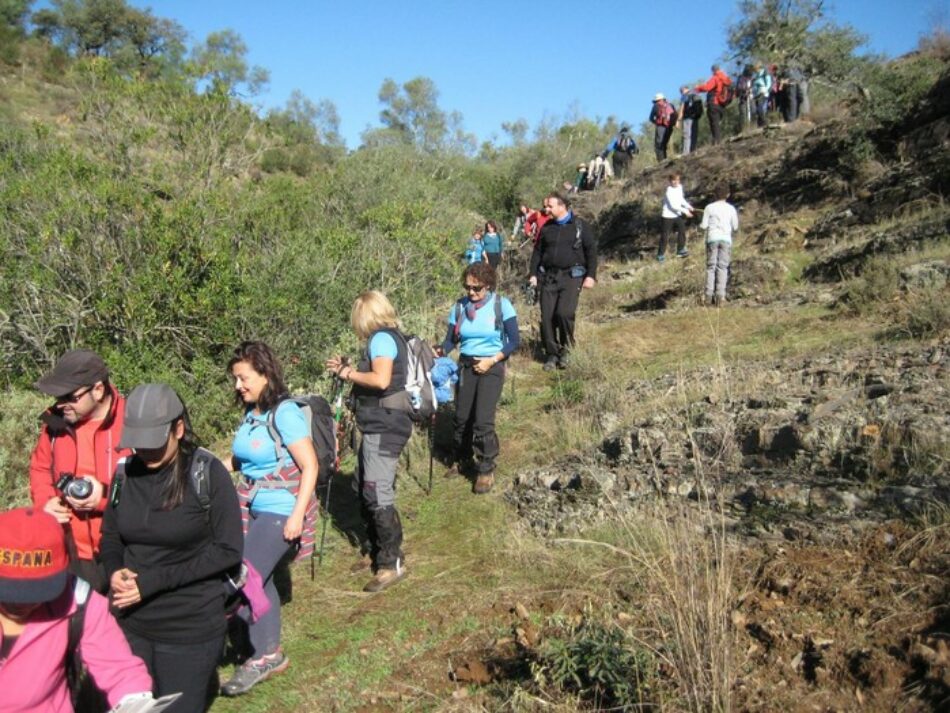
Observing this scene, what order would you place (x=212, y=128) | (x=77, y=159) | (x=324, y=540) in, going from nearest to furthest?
(x=324, y=540)
(x=77, y=159)
(x=212, y=128)

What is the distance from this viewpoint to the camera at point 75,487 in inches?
122

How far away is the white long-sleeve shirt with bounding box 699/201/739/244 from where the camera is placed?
10000 mm

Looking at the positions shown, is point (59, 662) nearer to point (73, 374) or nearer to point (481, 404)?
point (73, 374)

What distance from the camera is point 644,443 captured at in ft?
17.8

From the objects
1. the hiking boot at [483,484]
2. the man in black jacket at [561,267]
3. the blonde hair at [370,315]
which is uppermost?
the man in black jacket at [561,267]

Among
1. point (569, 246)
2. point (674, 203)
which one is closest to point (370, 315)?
point (569, 246)

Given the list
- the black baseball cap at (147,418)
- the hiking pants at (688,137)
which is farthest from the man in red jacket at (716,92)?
the black baseball cap at (147,418)

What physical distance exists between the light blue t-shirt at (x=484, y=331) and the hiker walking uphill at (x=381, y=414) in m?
1.13

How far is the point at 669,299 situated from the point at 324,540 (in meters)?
7.75

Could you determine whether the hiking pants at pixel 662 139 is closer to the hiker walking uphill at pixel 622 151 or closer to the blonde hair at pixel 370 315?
the hiker walking uphill at pixel 622 151

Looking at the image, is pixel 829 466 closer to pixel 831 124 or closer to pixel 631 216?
pixel 831 124

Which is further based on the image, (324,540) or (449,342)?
(449,342)

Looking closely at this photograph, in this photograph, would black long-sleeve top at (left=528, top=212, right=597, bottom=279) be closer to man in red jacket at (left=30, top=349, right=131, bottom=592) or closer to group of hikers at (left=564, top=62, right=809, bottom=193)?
man in red jacket at (left=30, top=349, right=131, bottom=592)

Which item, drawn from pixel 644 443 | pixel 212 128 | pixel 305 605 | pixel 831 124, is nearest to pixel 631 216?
pixel 831 124
